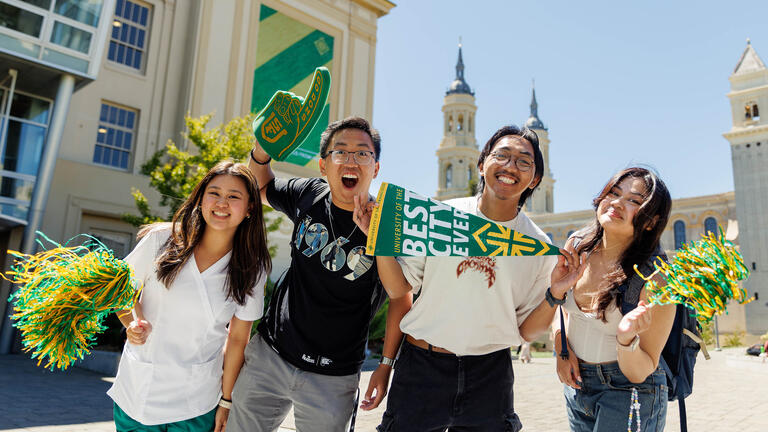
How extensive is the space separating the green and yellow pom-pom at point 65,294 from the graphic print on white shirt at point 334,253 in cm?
92

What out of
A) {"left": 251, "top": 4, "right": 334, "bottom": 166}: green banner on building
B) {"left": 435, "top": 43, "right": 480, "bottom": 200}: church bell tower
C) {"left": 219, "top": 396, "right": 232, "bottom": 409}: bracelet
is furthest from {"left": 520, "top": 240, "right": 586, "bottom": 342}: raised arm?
{"left": 435, "top": 43, "right": 480, "bottom": 200}: church bell tower

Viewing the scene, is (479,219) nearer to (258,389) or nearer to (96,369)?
(258,389)

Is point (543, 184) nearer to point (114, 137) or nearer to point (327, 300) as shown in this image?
point (114, 137)

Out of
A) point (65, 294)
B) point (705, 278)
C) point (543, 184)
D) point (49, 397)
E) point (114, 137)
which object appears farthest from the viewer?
point (543, 184)

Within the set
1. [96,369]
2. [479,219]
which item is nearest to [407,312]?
[479,219]

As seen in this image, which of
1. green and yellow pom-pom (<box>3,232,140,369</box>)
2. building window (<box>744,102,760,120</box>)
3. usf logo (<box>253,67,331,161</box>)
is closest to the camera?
green and yellow pom-pom (<box>3,232,140,369</box>)

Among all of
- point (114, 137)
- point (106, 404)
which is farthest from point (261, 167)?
point (114, 137)

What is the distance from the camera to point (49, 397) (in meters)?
8.12

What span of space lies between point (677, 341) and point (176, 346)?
2485mm

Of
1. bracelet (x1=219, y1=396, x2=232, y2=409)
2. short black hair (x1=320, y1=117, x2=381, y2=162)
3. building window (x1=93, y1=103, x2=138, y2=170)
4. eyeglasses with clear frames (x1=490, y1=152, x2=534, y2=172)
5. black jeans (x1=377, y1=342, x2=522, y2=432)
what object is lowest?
bracelet (x1=219, y1=396, x2=232, y2=409)

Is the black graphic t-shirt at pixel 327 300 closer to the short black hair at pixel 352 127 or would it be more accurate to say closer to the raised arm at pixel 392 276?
the raised arm at pixel 392 276

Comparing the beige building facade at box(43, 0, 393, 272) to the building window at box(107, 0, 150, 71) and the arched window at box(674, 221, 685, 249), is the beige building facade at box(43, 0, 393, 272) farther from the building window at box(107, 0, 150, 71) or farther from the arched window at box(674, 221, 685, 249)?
the arched window at box(674, 221, 685, 249)

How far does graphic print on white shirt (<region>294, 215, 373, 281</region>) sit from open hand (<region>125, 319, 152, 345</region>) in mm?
893

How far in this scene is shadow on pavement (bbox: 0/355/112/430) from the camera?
655 cm
